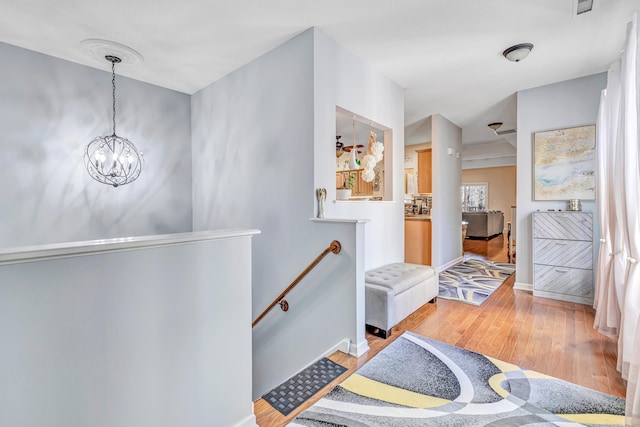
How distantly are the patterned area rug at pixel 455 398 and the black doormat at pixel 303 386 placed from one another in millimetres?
132

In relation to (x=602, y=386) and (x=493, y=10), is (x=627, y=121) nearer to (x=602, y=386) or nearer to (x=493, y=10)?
(x=493, y=10)

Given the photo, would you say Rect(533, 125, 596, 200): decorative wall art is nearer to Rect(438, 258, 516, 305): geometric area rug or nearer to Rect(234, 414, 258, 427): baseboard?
Rect(438, 258, 516, 305): geometric area rug

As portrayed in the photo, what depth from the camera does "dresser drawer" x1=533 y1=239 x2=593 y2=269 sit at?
3498 mm

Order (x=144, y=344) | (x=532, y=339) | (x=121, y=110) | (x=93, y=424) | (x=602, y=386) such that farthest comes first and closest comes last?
(x=121, y=110)
(x=532, y=339)
(x=602, y=386)
(x=144, y=344)
(x=93, y=424)

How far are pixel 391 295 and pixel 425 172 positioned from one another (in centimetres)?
400

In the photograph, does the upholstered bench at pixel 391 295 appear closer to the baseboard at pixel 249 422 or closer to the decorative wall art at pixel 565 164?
the baseboard at pixel 249 422

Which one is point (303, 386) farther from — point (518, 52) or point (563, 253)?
point (518, 52)

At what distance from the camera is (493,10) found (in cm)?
245

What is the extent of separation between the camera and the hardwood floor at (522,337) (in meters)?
2.04

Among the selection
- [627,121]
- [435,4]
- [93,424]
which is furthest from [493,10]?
[93,424]

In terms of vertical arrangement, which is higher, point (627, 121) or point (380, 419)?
point (627, 121)

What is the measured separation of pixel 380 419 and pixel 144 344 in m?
1.33

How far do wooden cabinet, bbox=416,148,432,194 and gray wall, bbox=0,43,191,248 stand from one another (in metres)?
4.48

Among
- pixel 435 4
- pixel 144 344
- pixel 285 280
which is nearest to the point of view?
pixel 144 344
